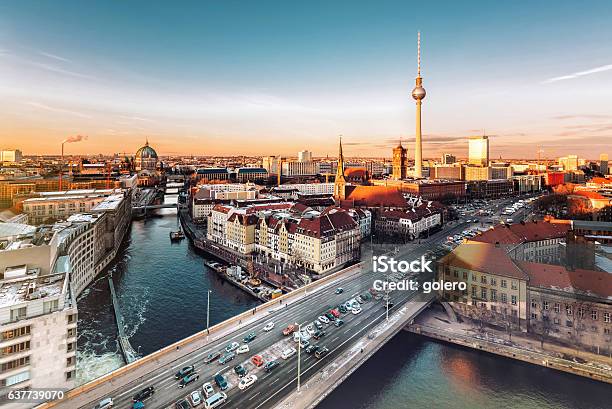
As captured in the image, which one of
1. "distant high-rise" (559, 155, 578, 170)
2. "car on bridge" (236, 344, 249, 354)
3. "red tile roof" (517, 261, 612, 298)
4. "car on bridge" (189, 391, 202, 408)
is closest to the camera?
"car on bridge" (189, 391, 202, 408)

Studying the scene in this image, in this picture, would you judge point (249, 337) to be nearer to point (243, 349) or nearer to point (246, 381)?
point (243, 349)

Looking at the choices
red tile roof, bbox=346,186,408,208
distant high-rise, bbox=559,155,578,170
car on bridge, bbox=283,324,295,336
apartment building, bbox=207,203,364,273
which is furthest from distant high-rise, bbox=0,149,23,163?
distant high-rise, bbox=559,155,578,170

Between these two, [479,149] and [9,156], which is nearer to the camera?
[9,156]

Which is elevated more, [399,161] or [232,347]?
[399,161]

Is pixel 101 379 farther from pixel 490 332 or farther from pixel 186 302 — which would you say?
pixel 490 332

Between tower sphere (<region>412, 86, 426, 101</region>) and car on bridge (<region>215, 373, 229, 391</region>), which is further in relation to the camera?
tower sphere (<region>412, 86, 426, 101</region>)

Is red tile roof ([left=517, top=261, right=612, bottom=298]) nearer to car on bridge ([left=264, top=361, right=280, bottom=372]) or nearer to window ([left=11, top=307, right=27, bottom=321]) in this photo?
car on bridge ([left=264, top=361, right=280, bottom=372])

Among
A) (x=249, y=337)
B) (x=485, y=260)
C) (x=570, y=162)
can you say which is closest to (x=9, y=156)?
(x=249, y=337)
